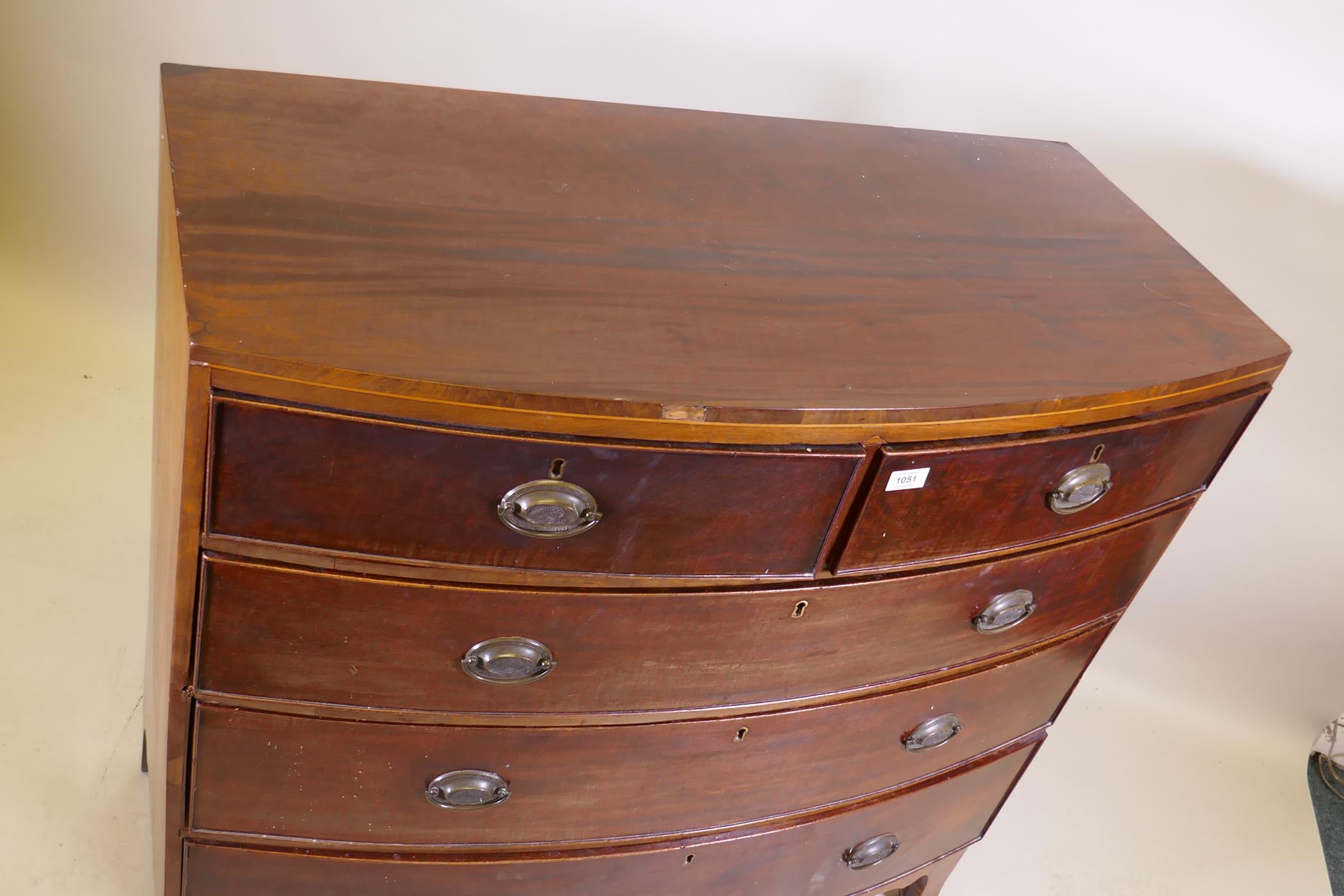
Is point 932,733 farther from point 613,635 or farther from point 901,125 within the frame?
point 901,125

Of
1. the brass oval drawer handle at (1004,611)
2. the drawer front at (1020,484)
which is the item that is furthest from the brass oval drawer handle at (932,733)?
the drawer front at (1020,484)

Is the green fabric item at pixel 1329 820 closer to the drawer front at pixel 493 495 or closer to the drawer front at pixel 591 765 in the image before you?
the drawer front at pixel 591 765

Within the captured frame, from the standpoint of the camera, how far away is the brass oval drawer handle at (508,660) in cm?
100

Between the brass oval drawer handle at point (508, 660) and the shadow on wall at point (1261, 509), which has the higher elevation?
the shadow on wall at point (1261, 509)

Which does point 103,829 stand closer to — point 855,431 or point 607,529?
point 607,529

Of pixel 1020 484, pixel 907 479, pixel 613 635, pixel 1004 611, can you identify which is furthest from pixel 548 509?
pixel 1004 611

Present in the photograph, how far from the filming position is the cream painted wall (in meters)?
1.66

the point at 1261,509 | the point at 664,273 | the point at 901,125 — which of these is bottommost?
the point at 664,273

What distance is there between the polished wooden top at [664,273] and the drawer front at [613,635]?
19cm

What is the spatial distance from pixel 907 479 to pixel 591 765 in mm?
407

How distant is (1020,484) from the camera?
105cm

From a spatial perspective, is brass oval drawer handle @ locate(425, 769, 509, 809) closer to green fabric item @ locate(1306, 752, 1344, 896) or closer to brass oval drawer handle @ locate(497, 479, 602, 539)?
brass oval drawer handle @ locate(497, 479, 602, 539)

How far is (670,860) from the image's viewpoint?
1.28m

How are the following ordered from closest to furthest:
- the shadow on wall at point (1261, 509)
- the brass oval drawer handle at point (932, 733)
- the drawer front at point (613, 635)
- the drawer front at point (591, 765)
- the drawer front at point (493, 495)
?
the drawer front at point (493, 495)
the drawer front at point (613, 635)
the drawer front at point (591, 765)
the brass oval drawer handle at point (932, 733)
the shadow on wall at point (1261, 509)
